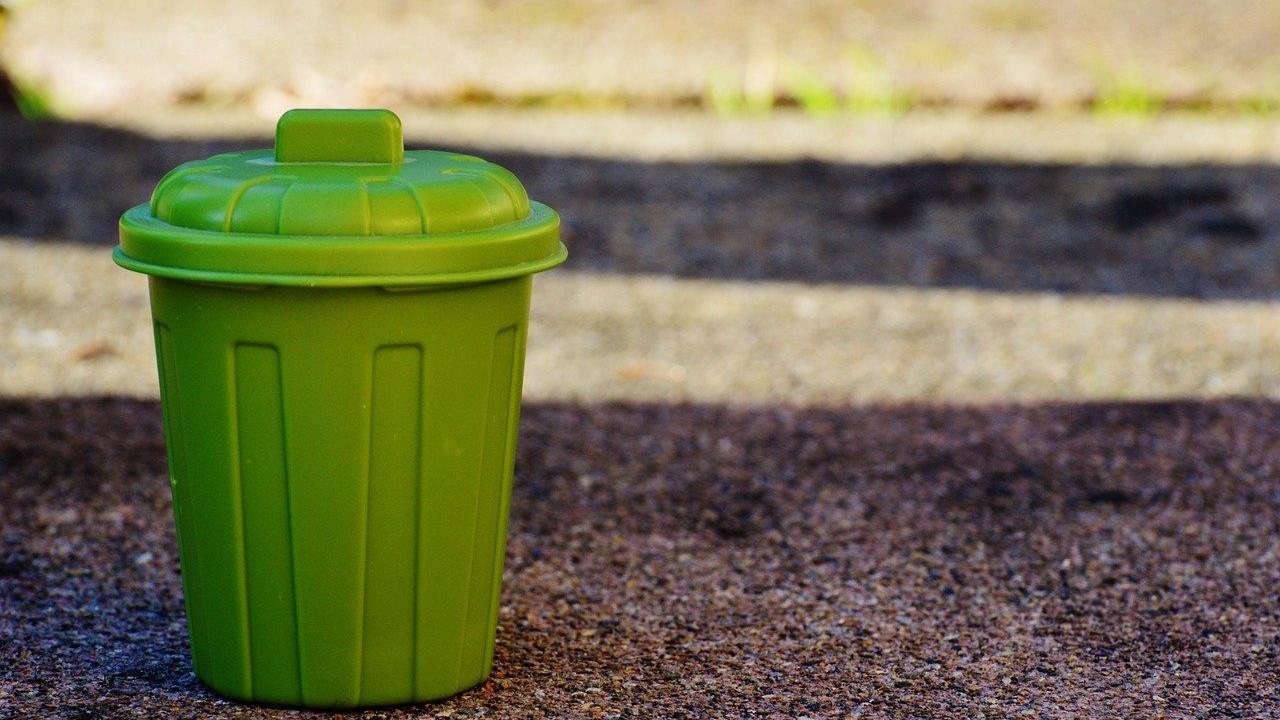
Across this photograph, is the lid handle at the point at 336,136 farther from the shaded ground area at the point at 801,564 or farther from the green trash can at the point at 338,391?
the shaded ground area at the point at 801,564

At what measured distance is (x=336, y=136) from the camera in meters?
2.36

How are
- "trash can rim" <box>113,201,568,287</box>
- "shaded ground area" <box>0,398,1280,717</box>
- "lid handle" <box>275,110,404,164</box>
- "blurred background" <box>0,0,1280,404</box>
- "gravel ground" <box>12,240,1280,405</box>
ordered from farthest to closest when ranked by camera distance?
1. "blurred background" <box>0,0,1280,404</box>
2. "gravel ground" <box>12,240,1280,405</box>
3. "shaded ground area" <box>0,398,1280,717</box>
4. "lid handle" <box>275,110,404,164</box>
5. "trash can rim" <box>113,201,568,287</box>

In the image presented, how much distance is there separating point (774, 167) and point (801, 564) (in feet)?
13.2

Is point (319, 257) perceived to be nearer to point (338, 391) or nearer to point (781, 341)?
point (338, 391)

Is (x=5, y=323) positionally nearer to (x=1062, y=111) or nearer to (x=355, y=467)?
(x=355, y=467)

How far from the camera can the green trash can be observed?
7.26 ft

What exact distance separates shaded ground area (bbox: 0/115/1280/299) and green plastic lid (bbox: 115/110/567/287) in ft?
11.7

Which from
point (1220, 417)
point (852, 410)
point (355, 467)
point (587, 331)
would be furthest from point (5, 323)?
point (1220, 417)

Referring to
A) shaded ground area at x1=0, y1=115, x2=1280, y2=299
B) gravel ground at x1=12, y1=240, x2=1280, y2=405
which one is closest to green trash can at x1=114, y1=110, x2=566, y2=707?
gravel ground at x1=12, y1=240, x2=1280, y2=405

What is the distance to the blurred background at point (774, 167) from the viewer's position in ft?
16.2

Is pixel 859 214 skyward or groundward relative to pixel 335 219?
groundward

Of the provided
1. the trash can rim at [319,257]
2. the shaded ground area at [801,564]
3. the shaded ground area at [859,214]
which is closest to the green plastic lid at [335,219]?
the trash can rim at [319,257]

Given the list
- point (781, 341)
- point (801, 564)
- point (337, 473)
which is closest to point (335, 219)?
point (337, 473)

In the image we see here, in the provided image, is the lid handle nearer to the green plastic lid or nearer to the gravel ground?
the green plastic lid
